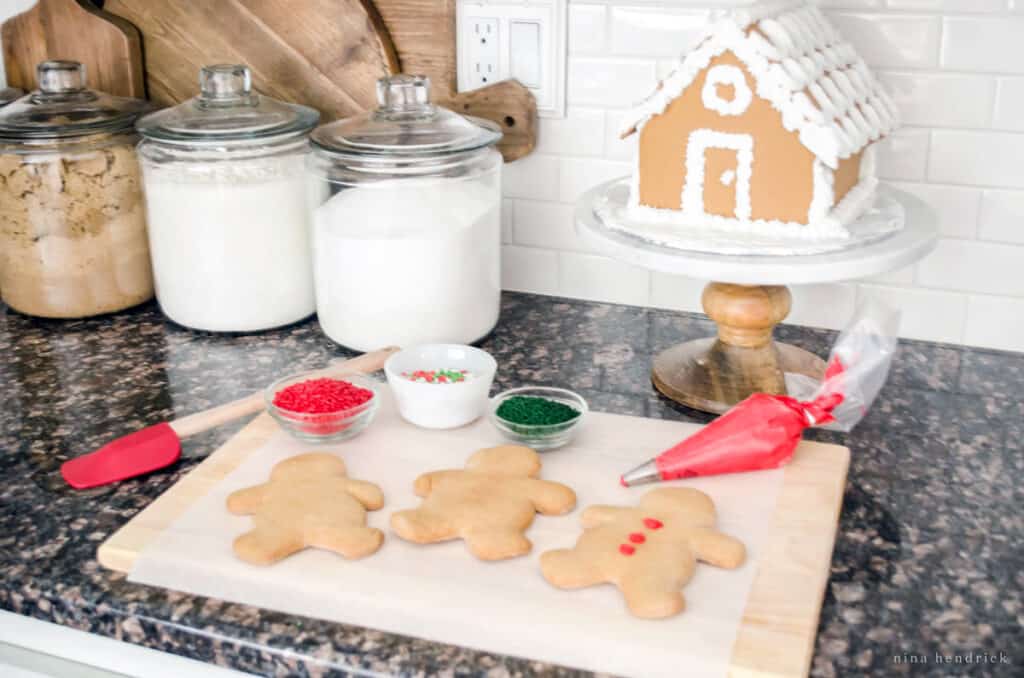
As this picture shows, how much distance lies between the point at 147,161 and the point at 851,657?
1.05 m

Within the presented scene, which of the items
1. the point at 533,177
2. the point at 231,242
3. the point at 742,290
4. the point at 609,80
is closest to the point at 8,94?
the point at 231,242

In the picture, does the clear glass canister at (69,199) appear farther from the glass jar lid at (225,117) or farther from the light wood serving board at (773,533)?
the light wood serving board at (773,533)

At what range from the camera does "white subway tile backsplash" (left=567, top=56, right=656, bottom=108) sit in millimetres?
1459

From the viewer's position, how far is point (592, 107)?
1498 mm

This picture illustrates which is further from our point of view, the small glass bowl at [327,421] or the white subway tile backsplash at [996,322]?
the white subway tile backsplash at [996,322]

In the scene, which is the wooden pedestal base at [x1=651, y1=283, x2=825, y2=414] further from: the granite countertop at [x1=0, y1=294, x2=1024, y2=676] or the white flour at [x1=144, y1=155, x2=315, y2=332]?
the white flour at [x1=144, y1=155, x2=315, y2=332]

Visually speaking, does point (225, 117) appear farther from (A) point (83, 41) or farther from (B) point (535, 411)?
(B) point (535, 411)

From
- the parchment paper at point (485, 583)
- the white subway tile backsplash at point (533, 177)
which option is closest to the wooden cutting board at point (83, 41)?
the white subway tile backsplash at point (533, 177)

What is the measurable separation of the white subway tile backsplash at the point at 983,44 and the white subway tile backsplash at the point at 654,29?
0.96ft

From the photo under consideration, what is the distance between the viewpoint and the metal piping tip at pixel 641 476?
3.50 feet

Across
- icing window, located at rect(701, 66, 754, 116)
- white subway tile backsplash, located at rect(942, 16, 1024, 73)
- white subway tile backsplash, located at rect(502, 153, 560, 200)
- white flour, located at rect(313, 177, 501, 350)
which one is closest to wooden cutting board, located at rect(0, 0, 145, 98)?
white flour, located at rect(313, 177, 501, 350)

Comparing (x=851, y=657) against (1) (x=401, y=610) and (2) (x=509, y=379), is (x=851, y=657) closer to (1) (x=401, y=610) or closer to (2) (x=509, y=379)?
(1) (x=401, y=610)

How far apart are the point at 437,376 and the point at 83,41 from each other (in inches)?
34.0

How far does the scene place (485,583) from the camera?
2.99 ft
